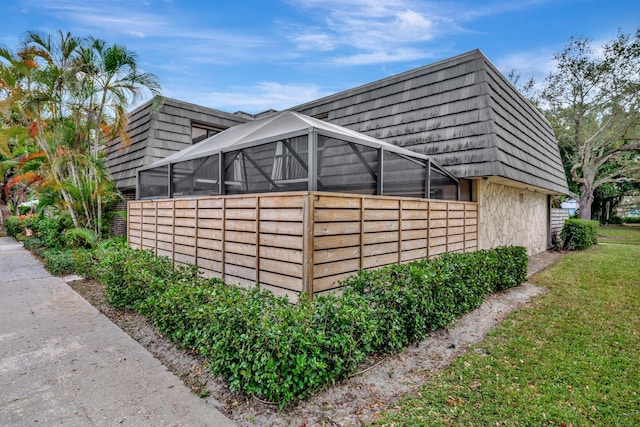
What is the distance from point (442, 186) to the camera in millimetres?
6438

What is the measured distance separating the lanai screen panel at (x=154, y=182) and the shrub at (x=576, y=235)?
1383cm

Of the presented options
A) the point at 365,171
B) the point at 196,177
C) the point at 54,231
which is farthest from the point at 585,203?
the point at 54,231

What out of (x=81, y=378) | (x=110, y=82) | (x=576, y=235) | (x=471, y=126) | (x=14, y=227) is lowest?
(x=81, y=378)

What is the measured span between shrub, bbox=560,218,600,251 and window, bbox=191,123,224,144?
1347 centimetres

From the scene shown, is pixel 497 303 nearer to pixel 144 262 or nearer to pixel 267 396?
pixel 267 396

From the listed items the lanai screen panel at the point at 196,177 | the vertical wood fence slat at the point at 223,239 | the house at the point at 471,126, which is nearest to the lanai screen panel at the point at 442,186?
the house at the point at 471,126

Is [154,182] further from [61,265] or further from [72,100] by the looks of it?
[72,100]

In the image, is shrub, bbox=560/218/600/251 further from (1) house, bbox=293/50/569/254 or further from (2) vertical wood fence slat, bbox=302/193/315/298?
(2) vertical wood fence slat, bbox=302/193/315/298

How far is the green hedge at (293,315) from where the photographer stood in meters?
2.53

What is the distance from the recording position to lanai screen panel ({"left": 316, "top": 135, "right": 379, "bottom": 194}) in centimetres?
395

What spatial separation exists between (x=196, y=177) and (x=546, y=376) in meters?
5.33

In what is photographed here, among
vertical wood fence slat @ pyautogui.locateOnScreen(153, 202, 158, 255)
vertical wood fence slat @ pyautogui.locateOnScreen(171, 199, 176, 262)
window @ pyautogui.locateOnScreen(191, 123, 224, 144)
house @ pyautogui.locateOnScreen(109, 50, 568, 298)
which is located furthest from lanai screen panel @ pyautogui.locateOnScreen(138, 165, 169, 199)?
window @ pyautogui.locateOnScreen(191, 123, 224, 144)

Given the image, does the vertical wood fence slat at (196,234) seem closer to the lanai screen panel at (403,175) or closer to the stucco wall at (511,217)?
the lanai screen panel at (403,175)

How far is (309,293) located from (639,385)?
10.1ft
